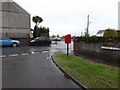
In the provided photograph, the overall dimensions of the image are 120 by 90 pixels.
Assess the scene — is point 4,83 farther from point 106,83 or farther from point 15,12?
point 15,12

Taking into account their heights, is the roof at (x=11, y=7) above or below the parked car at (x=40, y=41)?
above

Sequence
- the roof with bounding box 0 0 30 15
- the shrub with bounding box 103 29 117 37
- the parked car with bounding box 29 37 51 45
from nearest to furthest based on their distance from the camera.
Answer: the shrub with bounding box 103 29 117 37 → the parked car with bounding box 29 37 51 45 → the roof with bounding box 0 0 30 15

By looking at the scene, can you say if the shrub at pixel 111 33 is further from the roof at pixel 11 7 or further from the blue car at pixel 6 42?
the roof at pixel 11 7

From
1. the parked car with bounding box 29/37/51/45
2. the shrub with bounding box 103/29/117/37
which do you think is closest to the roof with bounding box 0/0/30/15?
the parked car with bounding box 29/37/51/45

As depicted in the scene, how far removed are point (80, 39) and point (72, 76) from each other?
15.2m

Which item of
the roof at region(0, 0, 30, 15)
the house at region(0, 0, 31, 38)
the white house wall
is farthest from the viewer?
the roof at region(0, 0, 30, 15)

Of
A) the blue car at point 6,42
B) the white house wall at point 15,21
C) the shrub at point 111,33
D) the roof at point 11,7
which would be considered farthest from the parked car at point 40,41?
the roof at point 11,7

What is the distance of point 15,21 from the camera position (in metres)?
39.2

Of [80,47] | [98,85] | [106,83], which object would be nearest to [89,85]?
[98,85]

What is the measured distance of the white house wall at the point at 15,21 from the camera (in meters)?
37.4

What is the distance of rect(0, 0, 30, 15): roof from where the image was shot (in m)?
38.5

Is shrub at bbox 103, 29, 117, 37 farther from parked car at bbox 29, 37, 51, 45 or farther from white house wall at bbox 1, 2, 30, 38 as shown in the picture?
white house wall at bbox 1, 2, 30, 38

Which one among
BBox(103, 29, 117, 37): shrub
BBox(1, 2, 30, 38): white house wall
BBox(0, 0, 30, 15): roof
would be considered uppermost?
BBox(0, 0, 30, 15): roof

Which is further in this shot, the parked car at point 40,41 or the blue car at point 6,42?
the parked car at point 40,41
